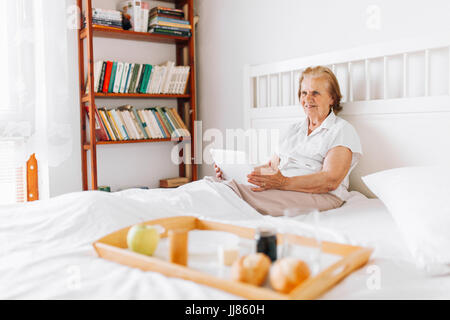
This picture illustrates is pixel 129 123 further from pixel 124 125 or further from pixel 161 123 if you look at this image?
pixel 161 123

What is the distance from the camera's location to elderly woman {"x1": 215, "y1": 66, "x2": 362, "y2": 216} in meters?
1.68

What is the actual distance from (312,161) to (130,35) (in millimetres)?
1614

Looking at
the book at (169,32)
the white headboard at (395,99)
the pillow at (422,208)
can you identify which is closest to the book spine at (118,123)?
the book at (169,32)

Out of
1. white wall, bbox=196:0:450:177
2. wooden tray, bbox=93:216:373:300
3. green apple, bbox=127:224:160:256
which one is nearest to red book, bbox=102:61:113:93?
white wall, bbox=196:0:450:177

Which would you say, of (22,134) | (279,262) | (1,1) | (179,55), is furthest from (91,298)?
(179,55)

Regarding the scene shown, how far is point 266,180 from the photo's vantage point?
5.51ft

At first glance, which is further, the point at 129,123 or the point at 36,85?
the point at 129,123

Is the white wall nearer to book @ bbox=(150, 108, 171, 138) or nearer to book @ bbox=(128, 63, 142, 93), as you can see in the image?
book @ bbox=(150, 108, 171, 138)

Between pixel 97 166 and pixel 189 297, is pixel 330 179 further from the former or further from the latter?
pixel 97 166

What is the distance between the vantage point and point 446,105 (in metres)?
1.65

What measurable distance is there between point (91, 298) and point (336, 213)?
107 centimetres

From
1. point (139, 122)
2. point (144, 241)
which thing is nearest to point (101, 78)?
point (139, 122)

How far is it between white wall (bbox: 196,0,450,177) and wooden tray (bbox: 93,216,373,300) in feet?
4.15

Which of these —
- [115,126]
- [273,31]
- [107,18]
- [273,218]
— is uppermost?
[107,18]
